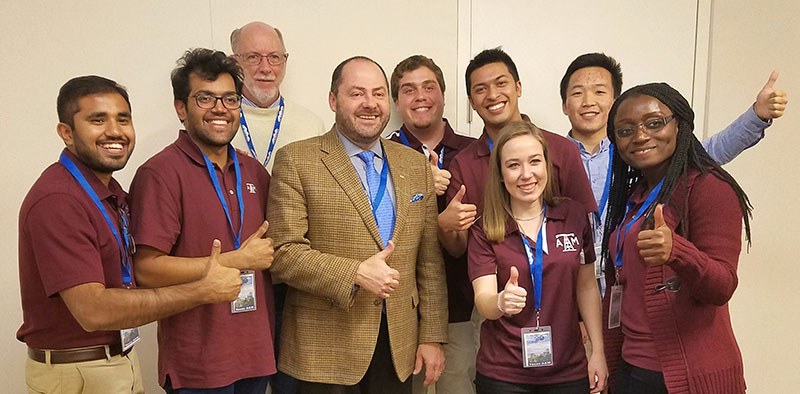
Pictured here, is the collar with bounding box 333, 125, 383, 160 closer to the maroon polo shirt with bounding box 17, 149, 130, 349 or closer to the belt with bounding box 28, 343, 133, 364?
the maroon polo shirt with bounding box 17, 149, 130, 349

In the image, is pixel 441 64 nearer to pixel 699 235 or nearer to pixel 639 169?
pixel 639 169

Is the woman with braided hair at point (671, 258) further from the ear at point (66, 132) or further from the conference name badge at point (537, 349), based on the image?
the ear at point (66, 132)

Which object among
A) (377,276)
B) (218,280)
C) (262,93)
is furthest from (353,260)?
(262,93)

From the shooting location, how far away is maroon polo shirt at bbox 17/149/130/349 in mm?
1702

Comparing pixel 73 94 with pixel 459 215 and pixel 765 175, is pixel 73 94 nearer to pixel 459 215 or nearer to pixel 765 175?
pixel 459 215

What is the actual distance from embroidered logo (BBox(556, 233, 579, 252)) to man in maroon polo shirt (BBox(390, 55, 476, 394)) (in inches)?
24.1

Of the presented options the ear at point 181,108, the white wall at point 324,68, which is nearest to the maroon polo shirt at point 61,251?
the ear at point 181,108

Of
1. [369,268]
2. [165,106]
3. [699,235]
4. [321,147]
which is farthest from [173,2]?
[699,235]

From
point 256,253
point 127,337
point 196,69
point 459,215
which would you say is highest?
point 196,69

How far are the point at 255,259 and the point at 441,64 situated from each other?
2.15 m

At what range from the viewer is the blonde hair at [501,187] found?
209cm

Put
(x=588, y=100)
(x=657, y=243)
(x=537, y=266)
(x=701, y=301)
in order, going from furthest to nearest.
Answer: (x=588, y=100), (x=537, y=266), (x=701, y=301), (x=657, y=243)

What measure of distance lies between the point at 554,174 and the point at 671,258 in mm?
878

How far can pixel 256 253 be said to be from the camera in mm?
1966
